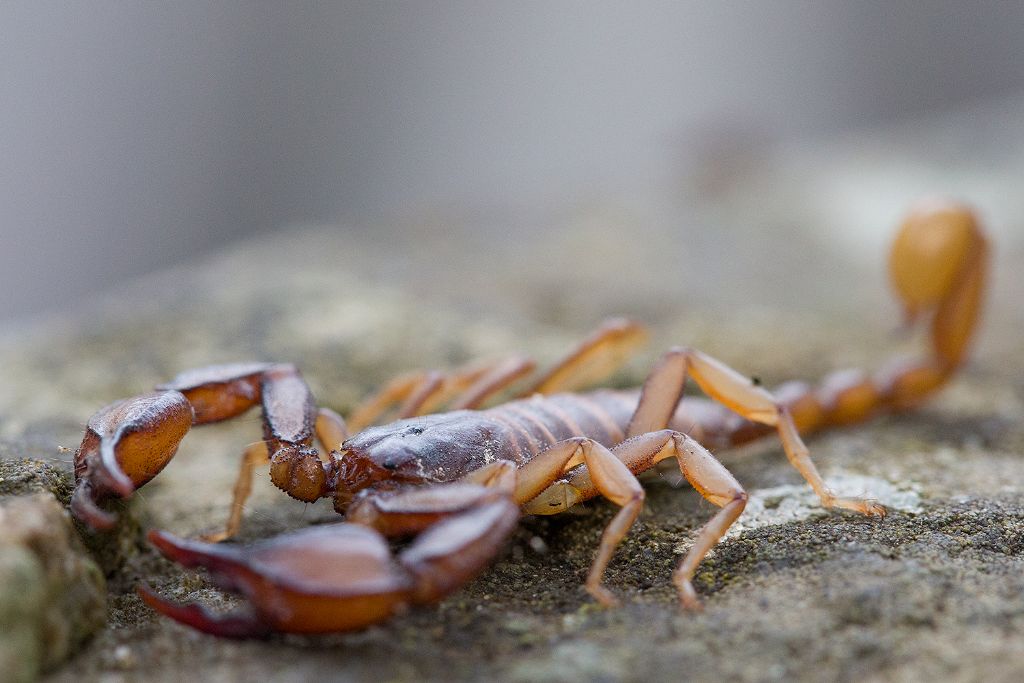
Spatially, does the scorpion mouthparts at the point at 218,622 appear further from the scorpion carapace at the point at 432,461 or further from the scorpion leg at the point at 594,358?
the scorpion leg at the point at 594,358

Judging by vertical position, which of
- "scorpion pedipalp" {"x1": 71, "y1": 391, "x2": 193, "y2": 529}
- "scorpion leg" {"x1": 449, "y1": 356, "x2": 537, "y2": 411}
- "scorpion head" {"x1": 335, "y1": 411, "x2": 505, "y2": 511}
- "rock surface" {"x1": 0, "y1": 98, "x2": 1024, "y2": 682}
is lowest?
"rock surface" {"x1": 0, "y1": 98, "x2": 1024, "y2": 682}

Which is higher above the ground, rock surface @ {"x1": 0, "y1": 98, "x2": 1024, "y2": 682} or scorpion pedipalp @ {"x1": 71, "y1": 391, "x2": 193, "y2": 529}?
scorpion pedipalp @ {"x1": 71, "y1": 391, "x2": 193, "y2": 529}

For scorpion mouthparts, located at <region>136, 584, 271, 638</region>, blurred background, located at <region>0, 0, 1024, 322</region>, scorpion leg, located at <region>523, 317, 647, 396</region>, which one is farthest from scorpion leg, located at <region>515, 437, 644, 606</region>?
blurred background, located at <region>0, 0, 1024, 322</region>

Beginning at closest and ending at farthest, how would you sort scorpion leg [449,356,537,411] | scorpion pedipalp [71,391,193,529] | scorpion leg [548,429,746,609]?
scorpion pedipalp [71,391,193,529]
scorpion leg [548,429,746,609]
scorpion leg [449,356,537,411]

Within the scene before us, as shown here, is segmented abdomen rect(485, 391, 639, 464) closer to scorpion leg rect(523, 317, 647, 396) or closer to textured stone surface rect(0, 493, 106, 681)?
scorpion leg rect(523, 317, 647, 396)

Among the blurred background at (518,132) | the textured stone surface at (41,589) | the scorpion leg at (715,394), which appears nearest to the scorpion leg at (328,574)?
the textured stone surface at (41,589)

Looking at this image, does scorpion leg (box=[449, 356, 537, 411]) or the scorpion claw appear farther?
scorpion leg (box=[449, 356, 537, 411])

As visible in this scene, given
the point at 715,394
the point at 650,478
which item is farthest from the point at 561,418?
the point at 715,394
